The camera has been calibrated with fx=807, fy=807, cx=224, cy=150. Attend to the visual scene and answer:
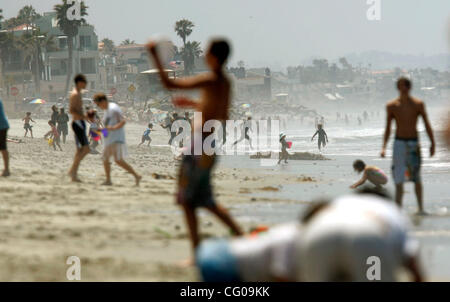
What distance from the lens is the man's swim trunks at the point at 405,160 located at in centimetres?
856

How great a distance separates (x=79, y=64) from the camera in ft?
309

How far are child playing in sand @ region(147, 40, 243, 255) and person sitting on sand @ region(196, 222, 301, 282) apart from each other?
146 cm

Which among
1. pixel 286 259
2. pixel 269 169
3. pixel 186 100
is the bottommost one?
pixel 269 169

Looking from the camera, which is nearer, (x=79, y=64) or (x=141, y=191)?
(x=141, y=191)

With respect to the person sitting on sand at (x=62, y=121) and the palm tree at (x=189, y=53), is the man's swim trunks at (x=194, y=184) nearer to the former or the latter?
the person sitting on sand at (x=62, y=121)

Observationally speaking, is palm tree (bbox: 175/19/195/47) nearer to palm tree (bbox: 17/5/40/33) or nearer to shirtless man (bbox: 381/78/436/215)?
palm tree (bbox: 17/5/40/33)

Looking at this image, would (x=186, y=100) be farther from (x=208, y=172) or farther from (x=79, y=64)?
(x=79, y=64)

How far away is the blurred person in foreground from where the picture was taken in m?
3.10

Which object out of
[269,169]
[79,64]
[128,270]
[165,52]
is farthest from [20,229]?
[79,64]

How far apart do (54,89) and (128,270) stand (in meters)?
92.9

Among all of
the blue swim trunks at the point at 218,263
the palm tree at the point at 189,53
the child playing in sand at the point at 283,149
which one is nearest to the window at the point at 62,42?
the palm tree at the point at 189,53

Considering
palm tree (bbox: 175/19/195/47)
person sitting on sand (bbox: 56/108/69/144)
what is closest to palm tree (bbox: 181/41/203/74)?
palm tree (bbox: 175/19/195/47)

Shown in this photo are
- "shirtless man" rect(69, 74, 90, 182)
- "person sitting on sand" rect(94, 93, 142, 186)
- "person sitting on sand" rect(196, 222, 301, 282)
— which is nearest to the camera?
"person sitting on sand" rect(196, 222, 301, 282)
